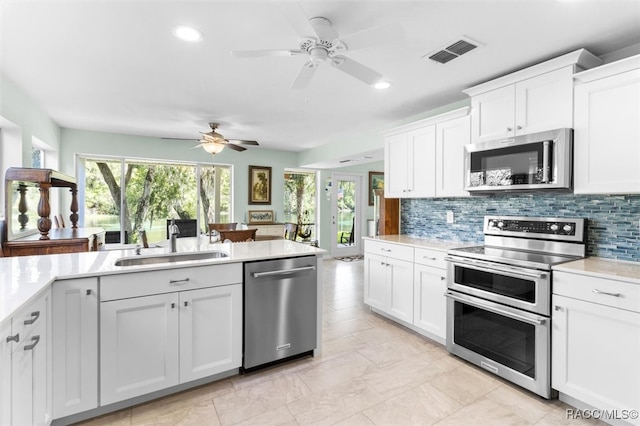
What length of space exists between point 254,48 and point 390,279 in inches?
103

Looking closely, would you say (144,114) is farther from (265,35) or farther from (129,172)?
(265,35)

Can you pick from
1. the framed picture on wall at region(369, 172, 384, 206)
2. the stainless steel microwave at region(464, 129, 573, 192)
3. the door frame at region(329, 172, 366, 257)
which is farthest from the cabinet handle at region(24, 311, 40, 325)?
the framed picture on wall at region(369, 172, 384, 206)

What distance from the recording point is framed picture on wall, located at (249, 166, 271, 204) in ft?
21.2

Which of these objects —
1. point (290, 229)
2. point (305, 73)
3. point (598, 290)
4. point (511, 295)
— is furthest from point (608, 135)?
point (290, 229)

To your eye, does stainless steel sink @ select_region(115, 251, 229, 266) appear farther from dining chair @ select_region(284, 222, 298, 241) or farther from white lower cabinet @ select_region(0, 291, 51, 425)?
dining chair @ select_region(284, 222, 298, 241)

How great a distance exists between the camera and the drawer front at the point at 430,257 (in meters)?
2.84

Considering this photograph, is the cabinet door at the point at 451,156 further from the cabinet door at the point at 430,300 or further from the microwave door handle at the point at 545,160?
the cabinet door at the point at 430,300

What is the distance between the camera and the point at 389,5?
68.7 inches

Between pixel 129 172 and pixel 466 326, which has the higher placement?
pixel 129 172

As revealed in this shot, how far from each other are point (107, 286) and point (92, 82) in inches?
87.0

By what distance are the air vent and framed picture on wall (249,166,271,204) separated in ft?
15.3

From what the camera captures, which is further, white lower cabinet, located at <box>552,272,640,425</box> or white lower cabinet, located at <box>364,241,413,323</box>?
white lower cabinet, located at <box>364,241,413,323</box>

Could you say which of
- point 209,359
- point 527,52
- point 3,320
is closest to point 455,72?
point 527,52

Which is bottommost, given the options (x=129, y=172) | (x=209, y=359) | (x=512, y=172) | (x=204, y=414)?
(x=204, y=414)
